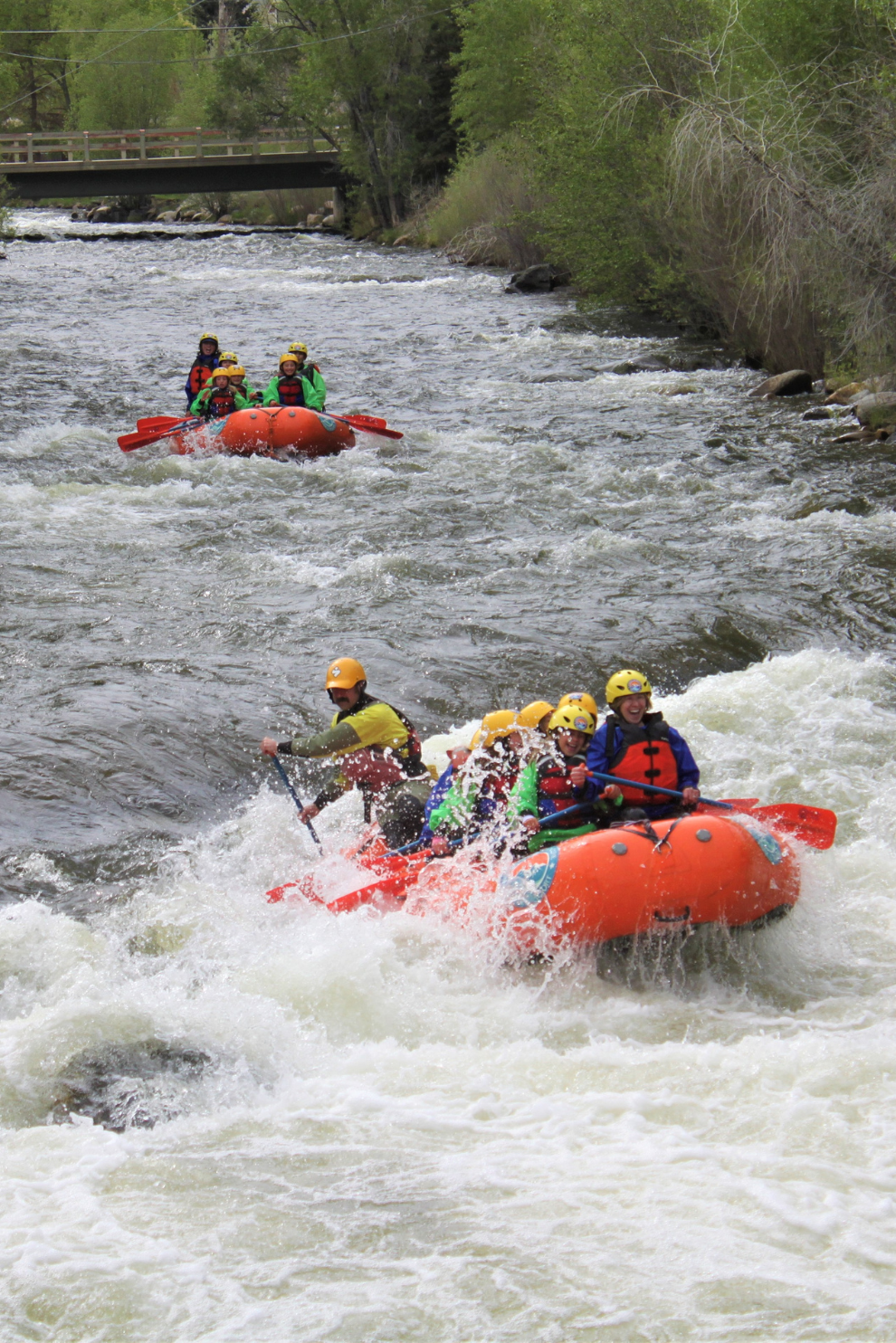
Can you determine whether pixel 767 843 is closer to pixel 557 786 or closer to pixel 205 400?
pixel 557 786

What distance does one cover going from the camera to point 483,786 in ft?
20.5

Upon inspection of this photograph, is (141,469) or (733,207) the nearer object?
(141,469)

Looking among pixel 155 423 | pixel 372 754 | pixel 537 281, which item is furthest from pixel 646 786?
pixel 537 281

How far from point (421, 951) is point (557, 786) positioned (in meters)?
0.98

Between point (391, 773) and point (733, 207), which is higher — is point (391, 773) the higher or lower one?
the lower one

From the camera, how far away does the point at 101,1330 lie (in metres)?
3.74

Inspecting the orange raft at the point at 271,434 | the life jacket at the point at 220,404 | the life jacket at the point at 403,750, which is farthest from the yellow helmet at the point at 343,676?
the life jacket at the point at 220,404

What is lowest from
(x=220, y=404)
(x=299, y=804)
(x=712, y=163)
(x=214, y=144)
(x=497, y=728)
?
(x=299, y=804)

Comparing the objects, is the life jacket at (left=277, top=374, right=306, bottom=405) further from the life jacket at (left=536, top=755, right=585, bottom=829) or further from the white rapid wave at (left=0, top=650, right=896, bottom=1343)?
the life jacket at (left=536, top=755, right=585, bottom=829)

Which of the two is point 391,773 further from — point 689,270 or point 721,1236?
point 689,270

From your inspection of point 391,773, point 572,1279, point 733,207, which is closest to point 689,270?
point 733,207

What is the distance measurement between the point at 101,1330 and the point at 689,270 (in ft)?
57.2

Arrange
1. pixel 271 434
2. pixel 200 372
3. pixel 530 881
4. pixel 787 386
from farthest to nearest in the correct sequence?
pixel 787 386, pixel 200 372, pixel 271 434, pixel 530 881

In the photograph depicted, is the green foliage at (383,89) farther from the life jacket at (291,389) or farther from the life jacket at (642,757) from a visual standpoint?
the life jacket at (642,757)
